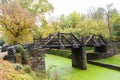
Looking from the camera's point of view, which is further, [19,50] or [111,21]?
[111,21]

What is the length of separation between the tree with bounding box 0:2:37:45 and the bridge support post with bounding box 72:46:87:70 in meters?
4.72

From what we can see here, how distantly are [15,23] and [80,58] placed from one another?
6.70 metres

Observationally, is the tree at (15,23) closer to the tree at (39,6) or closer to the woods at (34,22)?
the woods at (34,22)

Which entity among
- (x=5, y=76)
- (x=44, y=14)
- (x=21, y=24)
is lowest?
(x=5, y=76)

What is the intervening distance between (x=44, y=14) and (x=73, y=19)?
13.1 metres

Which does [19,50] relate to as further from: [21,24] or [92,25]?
[92,25]

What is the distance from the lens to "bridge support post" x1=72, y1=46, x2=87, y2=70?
18.2m

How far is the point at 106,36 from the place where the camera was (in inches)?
1142

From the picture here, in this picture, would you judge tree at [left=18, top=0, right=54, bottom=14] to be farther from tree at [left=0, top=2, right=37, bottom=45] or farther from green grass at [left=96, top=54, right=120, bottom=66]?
green grass at [left=96, top=54, right=120, bottom=66]

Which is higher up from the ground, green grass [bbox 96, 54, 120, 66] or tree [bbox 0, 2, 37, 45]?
tree [bbox 0, 2, 37, 45]

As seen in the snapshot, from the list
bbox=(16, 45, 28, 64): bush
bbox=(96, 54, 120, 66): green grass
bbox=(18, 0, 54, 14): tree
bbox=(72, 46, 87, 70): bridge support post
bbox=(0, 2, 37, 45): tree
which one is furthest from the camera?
bbox=(18, 0, 54, 14): tree

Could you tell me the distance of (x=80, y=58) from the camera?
18828 mm

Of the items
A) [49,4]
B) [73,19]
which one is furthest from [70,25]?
[49,4]

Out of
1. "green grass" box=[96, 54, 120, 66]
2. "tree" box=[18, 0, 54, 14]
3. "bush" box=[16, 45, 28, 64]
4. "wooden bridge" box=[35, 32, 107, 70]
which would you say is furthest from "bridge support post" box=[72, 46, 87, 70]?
"bush" box=[16, 45, 28, 64]
